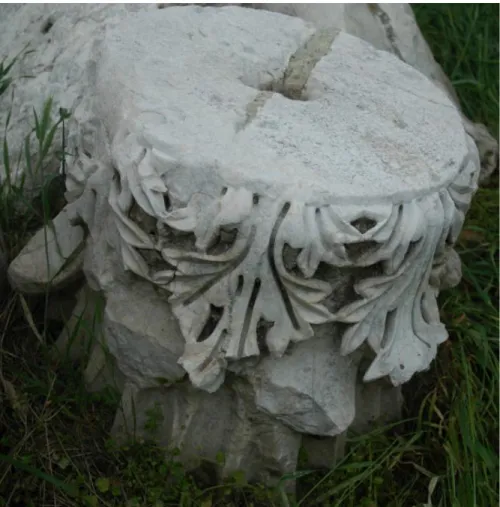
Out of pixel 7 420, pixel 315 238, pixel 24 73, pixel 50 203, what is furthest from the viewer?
pixel 24 73

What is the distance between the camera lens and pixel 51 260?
1787 millimetres

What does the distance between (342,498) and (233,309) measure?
0.43 meters

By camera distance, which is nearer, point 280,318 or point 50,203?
point 280,318

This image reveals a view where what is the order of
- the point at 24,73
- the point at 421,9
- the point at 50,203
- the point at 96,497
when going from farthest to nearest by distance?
the point at 421,9
the point at 24,73
the point at 50,203
the point at 96,497

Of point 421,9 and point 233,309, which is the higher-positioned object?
point 233,309

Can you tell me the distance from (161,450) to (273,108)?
63 cm

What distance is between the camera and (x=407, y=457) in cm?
185

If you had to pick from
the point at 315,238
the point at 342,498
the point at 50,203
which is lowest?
the point at 342,498

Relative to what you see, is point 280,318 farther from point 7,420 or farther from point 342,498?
point 7,420

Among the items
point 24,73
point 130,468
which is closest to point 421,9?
point 24,73

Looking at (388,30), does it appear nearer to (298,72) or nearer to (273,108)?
(298,72)

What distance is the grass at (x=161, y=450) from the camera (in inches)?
65.3

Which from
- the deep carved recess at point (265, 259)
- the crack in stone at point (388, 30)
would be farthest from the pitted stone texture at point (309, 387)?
Result: the crack in stone at point (388, 30)

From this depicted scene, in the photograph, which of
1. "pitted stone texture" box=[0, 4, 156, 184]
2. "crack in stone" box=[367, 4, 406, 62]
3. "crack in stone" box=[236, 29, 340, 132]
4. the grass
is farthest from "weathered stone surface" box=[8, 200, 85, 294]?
"crack in stone" box=[367, 4, 406, 62]
